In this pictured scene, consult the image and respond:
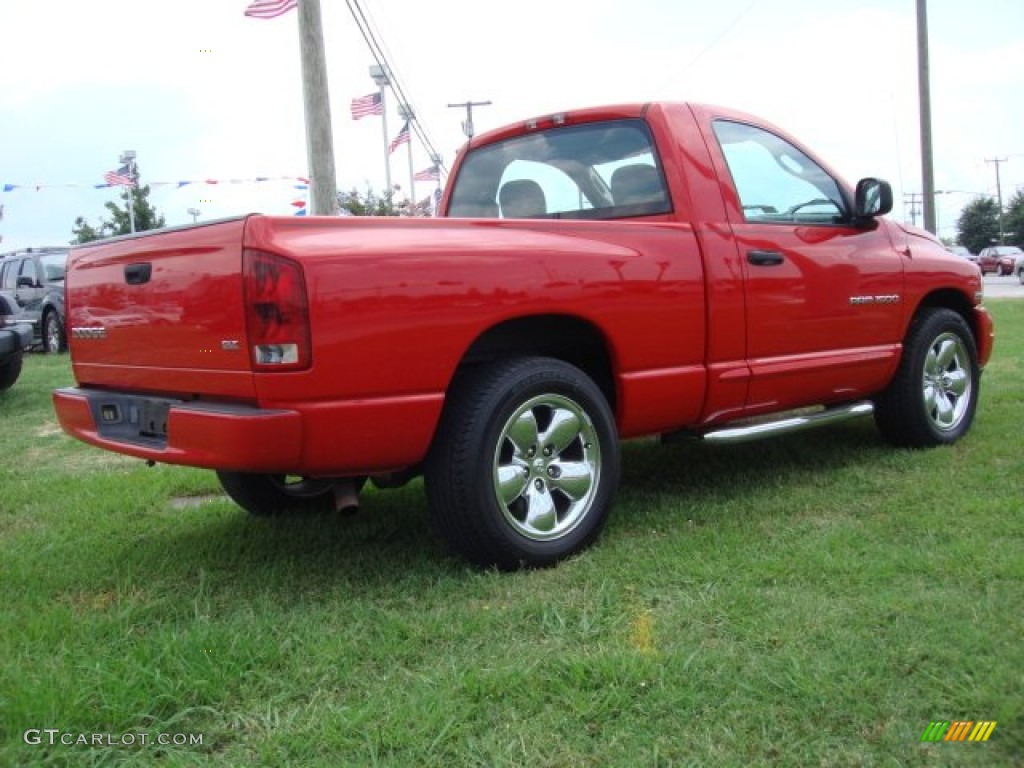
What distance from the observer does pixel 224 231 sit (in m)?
2.89

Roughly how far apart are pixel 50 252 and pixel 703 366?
50.8ft

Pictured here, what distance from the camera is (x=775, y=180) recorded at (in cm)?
445

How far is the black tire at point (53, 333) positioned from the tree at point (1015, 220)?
2696 inches

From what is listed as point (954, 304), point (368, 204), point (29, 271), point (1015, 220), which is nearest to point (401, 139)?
point (368, 204)

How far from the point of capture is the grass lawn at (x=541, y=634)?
7.21 ft

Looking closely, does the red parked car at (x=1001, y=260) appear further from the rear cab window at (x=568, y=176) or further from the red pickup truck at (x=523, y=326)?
the rear cab window at (x=568, y=176)

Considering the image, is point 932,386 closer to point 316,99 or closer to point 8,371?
point 316,99

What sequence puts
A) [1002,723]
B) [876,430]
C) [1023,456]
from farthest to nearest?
[876,430] < [1023,456] < [1002,723]

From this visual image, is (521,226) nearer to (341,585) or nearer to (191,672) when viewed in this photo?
(341,585)

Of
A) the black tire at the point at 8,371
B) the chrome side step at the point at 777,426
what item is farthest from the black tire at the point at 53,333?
the chrome side step at the point at 777,426

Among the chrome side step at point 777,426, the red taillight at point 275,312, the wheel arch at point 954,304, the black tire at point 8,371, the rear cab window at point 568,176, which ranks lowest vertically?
the chrome side step at point 777,426

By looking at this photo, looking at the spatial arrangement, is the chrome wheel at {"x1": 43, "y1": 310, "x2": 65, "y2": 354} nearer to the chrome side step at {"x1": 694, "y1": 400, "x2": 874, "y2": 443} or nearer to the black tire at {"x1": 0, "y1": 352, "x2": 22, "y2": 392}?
the black tire at {"x1": 0, "y1": 352, "x2": 22, "y2": 392}

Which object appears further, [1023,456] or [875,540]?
[1023,456]

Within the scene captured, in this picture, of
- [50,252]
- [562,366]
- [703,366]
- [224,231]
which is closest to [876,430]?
[703,366]
